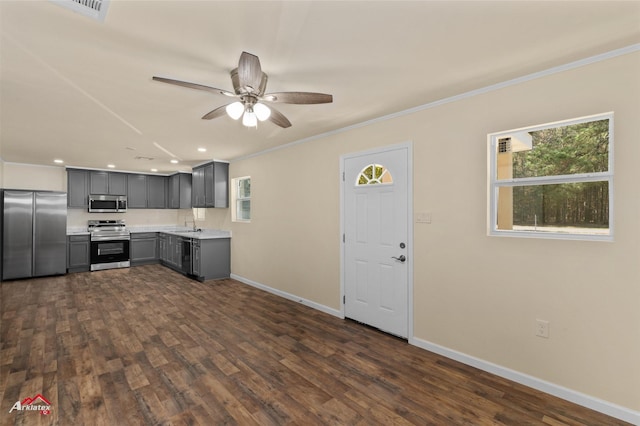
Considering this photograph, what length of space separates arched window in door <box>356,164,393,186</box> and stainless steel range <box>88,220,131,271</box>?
21.5ft

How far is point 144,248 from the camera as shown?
762 centimetres

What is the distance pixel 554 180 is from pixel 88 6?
338 centimetres

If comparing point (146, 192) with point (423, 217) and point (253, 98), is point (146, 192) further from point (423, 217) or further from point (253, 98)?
point (423, 217)

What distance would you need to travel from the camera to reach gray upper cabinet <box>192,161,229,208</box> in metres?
6.13

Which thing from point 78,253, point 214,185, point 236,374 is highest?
point 214,185

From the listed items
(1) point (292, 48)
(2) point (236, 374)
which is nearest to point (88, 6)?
(1) point (292, 48)

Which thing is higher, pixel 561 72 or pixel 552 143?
pixel 561 72

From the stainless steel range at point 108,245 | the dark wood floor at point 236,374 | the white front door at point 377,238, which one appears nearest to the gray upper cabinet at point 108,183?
the stainless steel range at point 108,245

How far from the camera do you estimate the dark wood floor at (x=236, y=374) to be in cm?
206

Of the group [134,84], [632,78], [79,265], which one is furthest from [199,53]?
[79,265]

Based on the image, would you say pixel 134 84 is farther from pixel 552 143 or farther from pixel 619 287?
pixel 619 287

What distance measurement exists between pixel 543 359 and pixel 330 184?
2.89 m

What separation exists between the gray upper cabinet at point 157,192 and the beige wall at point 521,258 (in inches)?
247

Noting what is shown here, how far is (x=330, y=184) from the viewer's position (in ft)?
Answer: 13.4
